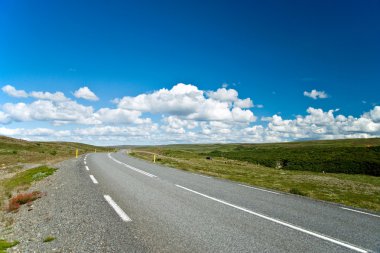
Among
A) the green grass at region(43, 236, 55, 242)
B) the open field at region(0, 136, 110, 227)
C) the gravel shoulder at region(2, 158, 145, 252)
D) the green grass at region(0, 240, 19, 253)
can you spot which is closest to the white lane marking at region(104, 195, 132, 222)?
the gravel shoulder at region(2, 158, 145, 252)

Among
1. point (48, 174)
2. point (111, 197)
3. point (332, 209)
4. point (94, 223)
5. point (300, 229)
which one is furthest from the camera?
point (48, 174)

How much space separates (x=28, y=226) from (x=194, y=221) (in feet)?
15.4

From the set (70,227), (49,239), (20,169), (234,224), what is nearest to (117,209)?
(70,227)

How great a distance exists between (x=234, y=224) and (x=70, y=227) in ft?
14.3

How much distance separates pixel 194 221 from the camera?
8.33m

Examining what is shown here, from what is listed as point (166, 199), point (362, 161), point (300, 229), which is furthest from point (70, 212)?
point (362, 161)

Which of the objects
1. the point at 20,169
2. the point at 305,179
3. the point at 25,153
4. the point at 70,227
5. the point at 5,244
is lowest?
the point at 305,179

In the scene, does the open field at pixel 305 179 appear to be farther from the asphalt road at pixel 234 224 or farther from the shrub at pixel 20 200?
the shrub at pixel 20 200

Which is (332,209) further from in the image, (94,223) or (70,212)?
(70,212)

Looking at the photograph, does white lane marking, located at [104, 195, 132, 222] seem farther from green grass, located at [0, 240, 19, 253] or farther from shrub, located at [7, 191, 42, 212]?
shrub, located at [7, 191, 42, 212]

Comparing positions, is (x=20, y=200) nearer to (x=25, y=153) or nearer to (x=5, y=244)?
(x=5, y=244)

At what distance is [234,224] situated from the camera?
805cm

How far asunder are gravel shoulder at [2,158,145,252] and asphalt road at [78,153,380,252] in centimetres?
12

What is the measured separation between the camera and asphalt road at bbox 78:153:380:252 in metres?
6.43
